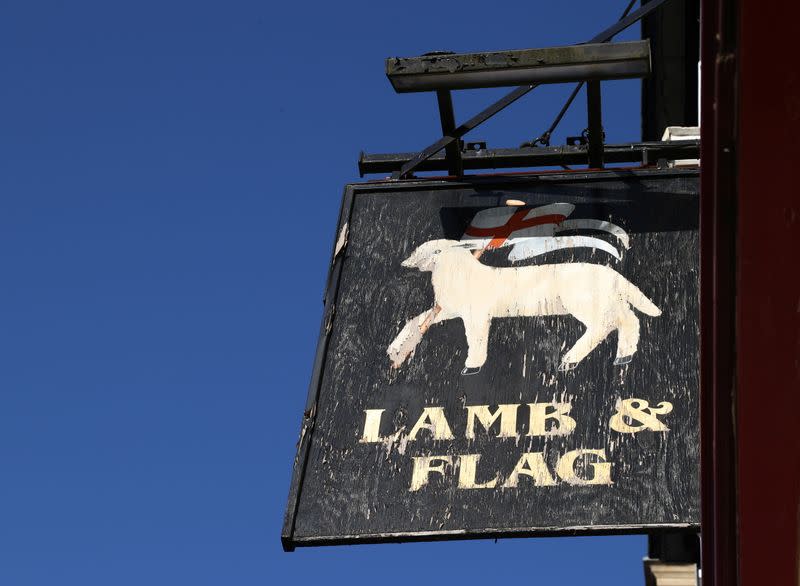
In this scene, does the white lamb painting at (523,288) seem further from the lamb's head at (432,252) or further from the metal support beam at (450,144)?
the metal support beam at (450,144)

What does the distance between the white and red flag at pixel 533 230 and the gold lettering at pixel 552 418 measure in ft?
3.82

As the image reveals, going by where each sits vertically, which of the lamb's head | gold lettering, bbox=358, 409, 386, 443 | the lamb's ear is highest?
the lamb's ear

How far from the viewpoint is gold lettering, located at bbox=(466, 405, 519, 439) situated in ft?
22.7

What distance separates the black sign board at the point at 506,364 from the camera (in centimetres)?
661

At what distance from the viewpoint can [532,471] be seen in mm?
6699

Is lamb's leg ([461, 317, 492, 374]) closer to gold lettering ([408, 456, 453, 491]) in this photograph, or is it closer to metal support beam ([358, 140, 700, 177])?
gold lettering ([408, 456, 453, 491])

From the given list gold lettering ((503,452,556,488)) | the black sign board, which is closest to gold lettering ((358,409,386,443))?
the black sign board

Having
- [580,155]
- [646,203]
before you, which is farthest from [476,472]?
[580,155]
